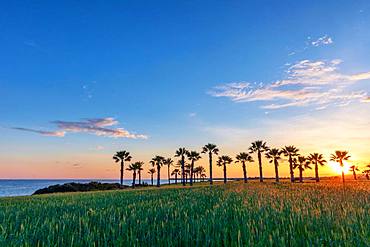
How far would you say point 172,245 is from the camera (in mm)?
3744

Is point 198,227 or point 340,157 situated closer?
point 198,227

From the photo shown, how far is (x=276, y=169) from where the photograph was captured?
94.5 m

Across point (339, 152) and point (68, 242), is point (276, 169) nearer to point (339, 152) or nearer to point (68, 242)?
point (339, 152)

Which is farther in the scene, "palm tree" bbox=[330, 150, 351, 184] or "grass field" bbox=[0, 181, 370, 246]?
"palm tree" bbox=[330, 150, 351, 184]

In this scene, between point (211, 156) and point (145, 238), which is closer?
point (145, 238)

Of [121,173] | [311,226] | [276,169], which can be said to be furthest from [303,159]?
[311,226]

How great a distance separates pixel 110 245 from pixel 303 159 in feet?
406

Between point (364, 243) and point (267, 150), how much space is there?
97876 mm

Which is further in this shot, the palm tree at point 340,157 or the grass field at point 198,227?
the palm tree at point 340,157

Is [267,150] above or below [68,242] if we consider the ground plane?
above

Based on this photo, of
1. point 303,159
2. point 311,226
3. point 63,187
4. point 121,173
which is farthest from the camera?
point 303,159

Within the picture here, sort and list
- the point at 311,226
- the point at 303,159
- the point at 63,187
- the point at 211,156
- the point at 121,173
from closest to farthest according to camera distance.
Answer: the point at 311,226 → the point at 63,187 → the point at 121,173 → the point at 211,156 → the point at 303,159

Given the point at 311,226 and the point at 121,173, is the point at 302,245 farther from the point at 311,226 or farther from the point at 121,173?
the point at 121,173

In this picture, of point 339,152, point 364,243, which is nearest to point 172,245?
point 364,243
